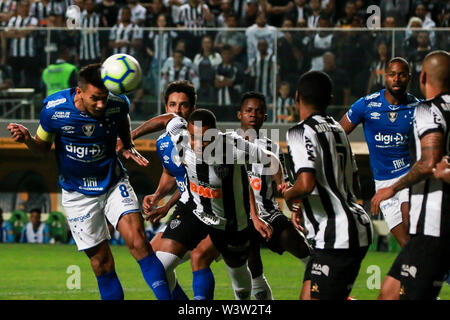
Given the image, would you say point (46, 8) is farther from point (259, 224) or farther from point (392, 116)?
point (259, 224)

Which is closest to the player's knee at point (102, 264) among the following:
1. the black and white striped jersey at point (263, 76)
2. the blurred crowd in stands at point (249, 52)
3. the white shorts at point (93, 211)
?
the white shorts at point (93, 211)

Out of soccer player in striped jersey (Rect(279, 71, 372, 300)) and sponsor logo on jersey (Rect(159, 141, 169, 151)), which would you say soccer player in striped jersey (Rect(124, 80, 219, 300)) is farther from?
soccer player in striped jersey (Rect(279, 71, 372, 300))

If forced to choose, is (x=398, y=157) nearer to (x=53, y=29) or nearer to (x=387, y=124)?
(x=387, y=124)

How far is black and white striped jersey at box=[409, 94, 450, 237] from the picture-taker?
6.58 m

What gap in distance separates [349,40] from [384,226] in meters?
4.38

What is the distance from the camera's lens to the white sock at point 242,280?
29.3 ft

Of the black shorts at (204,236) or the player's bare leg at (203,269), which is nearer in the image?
the black shorts at (204,236)

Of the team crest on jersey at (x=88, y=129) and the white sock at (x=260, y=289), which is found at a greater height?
the team crest on jersey at (x=88, y=129)

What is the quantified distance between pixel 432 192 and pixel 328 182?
73 cm

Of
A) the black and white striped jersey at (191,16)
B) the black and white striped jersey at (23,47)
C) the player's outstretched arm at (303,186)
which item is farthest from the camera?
the black and white striped jersey at (191,16)

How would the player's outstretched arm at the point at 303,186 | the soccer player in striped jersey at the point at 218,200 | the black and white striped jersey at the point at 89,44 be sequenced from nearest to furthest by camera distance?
the player's outstretched arm at the point at 303,186
the soccer player in striped jersey at the point at 218,200
the black and white striped jersey at the point at 89,44

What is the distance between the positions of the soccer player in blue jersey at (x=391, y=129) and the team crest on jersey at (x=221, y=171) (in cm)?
218

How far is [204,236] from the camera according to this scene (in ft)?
29.1

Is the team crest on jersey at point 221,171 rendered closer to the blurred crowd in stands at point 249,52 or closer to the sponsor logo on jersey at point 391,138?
the sponsor logo on jersey at point 391,138
